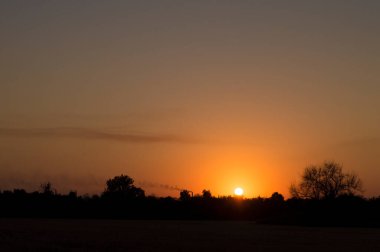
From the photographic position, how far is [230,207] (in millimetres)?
82438

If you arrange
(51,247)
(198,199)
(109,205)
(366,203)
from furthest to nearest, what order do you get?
(198,199) → (109,205) → (366,203) → (51,247)

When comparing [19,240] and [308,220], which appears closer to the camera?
[19,240]

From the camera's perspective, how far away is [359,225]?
61.5m

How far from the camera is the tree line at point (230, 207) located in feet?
209

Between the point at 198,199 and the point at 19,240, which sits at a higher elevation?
the point at 198,199

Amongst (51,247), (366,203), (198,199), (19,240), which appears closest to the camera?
(51,247)

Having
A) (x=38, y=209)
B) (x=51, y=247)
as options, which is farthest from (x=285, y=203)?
(x=51, y=247)

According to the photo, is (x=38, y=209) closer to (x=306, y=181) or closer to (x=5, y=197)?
(x=5, y=197)

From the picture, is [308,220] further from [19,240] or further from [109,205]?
[19,240]

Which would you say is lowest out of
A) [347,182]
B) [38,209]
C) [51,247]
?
[51,247]

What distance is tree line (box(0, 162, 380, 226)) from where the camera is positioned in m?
63.7

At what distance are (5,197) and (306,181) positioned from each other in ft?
142

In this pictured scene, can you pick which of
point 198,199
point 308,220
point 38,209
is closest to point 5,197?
point 38,209

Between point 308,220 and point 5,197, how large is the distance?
38748mm
